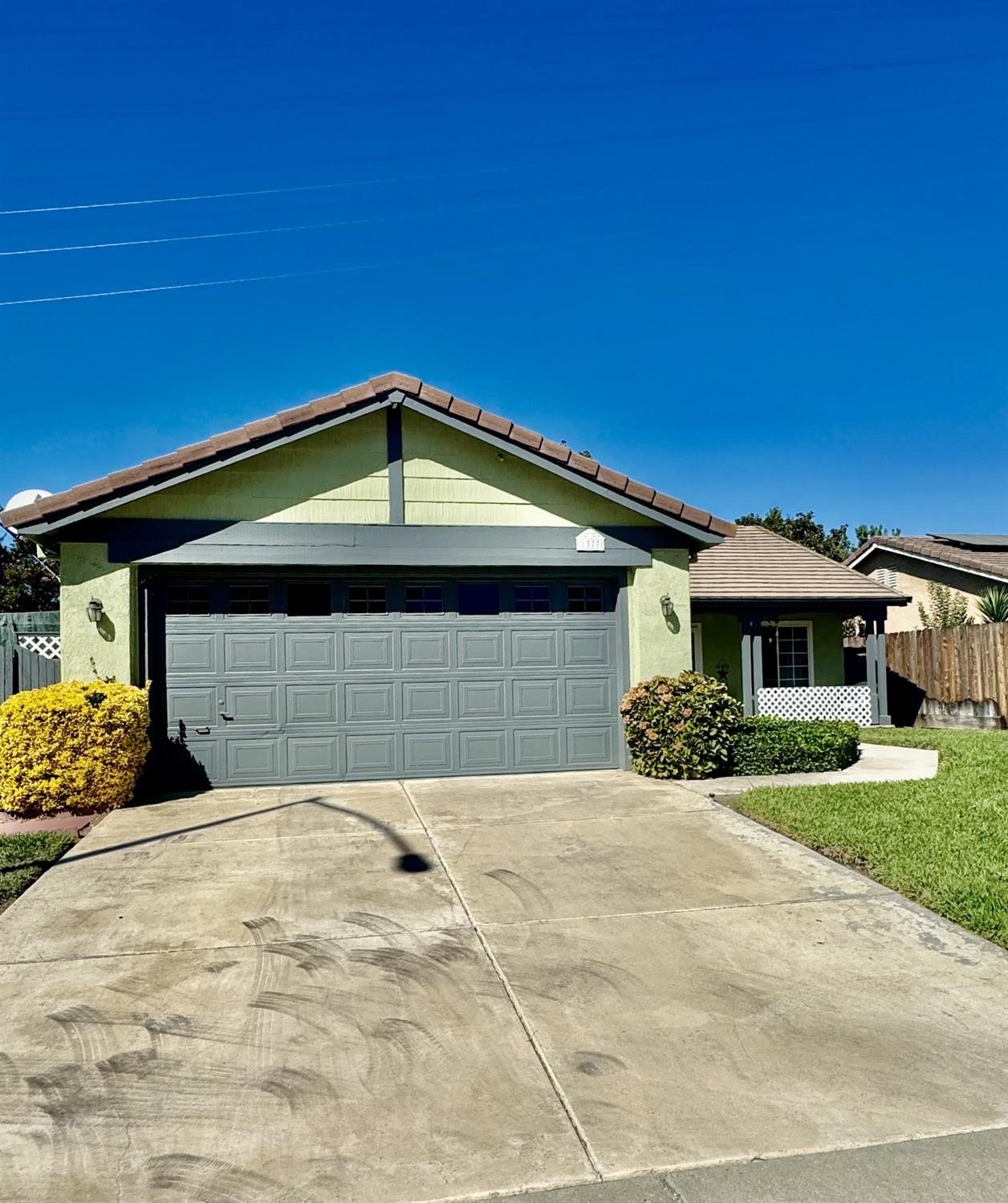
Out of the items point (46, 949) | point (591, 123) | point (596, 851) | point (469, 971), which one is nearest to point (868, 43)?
point (591, 123)

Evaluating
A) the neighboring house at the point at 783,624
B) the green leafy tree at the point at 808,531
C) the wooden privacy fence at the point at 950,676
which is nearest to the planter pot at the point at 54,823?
the neighboring house at the point at 783,624

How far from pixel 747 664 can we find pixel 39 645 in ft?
39.3

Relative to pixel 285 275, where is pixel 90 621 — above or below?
below

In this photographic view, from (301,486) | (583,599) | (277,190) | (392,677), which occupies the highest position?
(277,190)

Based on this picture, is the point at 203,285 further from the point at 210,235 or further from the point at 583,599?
the point at 583,599

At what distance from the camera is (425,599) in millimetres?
10812

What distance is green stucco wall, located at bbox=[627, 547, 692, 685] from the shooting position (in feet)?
36.5

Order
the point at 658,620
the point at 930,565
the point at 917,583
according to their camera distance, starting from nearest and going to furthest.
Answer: the point at 658,620 → the point at 930,565 → the point at 917,583

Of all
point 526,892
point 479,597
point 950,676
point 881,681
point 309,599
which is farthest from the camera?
point 950,676

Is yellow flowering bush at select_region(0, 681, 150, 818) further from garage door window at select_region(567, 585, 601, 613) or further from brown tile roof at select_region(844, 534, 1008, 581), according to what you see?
brown tile roof at select_region(844, 534, 1008, 581)

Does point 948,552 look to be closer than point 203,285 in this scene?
No

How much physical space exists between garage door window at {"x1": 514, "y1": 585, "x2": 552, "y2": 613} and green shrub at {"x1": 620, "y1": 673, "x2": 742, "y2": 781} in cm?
162

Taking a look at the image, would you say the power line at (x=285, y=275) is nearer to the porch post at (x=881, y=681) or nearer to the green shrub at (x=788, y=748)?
the green shrub at (x=788, y=748)

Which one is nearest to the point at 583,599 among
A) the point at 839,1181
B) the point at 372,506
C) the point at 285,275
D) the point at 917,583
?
the point at 372,506
